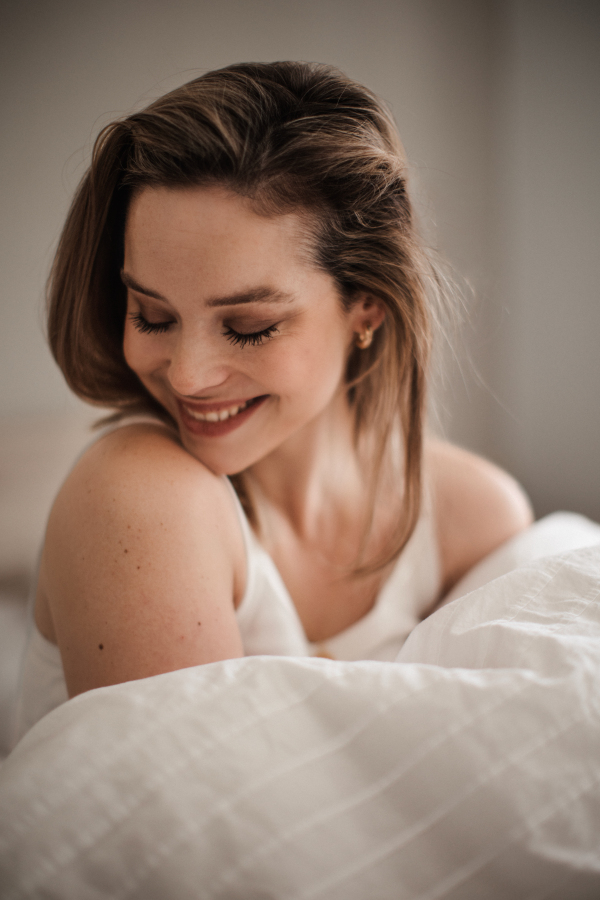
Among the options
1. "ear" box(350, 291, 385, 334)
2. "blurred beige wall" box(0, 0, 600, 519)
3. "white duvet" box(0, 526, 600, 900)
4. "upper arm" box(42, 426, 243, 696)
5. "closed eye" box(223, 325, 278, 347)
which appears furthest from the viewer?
"blurred beige wall" box(0, 0, 600, 519)

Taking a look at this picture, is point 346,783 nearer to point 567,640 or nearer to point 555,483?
point 567,640

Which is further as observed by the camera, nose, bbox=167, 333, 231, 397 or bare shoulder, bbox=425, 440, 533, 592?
bare shoulder, bbox=425, 440, 533, 592

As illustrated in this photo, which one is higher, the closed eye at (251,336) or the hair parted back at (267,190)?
the hair parted back at (267,190)

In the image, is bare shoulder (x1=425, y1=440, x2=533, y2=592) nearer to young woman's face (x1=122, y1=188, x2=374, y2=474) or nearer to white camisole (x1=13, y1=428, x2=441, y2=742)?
white camisole (x1=13, y1=428, x2=441, y2=742)

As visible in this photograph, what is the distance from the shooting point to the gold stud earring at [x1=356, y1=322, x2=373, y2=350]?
84 centimetres

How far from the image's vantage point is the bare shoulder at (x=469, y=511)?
1029 mm

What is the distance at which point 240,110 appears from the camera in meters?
0.64

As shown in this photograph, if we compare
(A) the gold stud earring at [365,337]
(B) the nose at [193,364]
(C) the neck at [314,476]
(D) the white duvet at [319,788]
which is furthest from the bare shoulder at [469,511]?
(D) the white duvet at [319,788]

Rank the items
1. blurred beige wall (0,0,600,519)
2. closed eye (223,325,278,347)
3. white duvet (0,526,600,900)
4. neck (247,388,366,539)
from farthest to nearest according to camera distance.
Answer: blurred beige wall (0,0,600,519)
neck (247,388,366,539)
closed eye (223,325,278,347)
white duvet (0,526,600,900)

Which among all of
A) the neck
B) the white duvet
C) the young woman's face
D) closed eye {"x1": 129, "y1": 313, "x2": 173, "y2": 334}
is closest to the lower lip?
the young woman's face

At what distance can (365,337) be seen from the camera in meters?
0.84

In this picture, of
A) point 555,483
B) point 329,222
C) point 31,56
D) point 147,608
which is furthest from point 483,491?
point 31,56

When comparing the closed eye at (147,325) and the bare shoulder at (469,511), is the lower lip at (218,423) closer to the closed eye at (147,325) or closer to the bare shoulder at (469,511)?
the closed eye at (147,325)

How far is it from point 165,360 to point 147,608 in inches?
11.6
